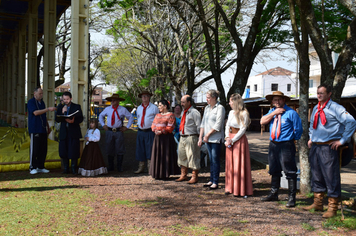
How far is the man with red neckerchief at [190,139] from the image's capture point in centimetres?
722

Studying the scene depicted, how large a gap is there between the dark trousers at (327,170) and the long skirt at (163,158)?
3.48 metres

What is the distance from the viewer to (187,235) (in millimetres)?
4168

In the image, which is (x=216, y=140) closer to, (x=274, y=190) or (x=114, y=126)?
(x=274, y=190)

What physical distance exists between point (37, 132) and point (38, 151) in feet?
1.51

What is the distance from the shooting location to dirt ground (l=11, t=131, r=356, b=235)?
175 inches

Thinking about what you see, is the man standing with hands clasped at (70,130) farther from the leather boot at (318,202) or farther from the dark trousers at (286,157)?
the leather boot at (318,202)

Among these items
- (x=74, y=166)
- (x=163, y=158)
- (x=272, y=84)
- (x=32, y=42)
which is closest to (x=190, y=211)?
(x=163, y=158)

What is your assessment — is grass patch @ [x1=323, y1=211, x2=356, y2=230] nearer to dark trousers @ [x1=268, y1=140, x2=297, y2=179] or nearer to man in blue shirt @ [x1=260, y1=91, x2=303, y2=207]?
man in blue shirt @ [x1=260, y1=91, x2=303, y2=207]

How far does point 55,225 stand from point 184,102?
376 centimetres

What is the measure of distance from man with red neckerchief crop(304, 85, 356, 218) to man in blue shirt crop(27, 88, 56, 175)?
19.7ft

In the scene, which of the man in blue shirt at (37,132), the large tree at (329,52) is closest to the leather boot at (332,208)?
the large tree at (329,52)

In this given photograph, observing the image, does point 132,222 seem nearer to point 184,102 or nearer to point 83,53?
point 184,102

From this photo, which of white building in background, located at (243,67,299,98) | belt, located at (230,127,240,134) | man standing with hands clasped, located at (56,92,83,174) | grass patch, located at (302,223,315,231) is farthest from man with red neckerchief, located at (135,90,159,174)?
white building in background, located at (243,67,299,98)

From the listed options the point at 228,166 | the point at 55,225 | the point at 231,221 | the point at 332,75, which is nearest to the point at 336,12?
the point at 332,75
